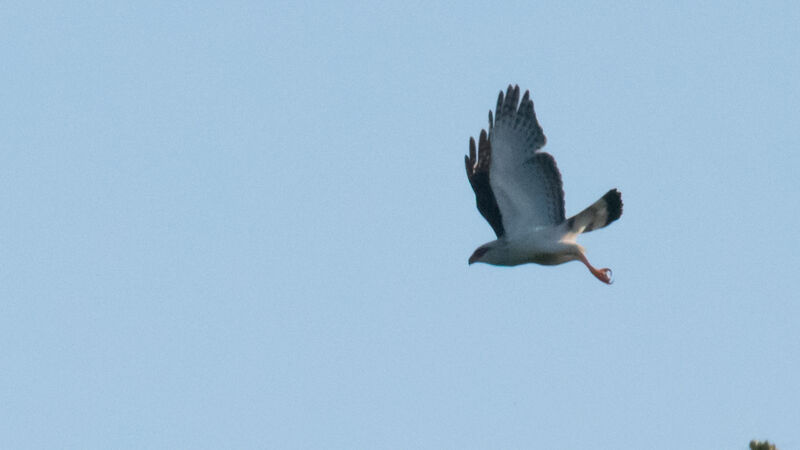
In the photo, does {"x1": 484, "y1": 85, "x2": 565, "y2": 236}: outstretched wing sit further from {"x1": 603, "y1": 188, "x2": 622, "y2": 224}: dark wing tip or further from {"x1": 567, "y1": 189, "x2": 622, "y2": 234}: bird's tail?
{"x1": 603, "y1": 188, "x2": 622, "y2": 224}: dark wing tip

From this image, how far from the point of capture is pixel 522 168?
1176 cm

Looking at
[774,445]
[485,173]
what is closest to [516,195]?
[485,173]

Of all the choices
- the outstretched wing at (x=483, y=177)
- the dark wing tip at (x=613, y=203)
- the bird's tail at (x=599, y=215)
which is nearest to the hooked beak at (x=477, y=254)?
the outstretched wing at (x=483, y=177)

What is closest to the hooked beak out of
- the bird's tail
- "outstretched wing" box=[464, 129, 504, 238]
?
"outstretched wing" box=[464, 129, 504, 238]

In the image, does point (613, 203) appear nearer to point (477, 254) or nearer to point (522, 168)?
point (522, 168)

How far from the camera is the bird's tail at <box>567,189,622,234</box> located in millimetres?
11336

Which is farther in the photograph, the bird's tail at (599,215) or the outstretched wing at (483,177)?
the outstretched wing at (483,177)

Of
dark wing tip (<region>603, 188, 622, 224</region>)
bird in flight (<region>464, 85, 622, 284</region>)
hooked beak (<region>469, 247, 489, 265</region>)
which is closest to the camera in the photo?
dark wing tip (<region>603, 188, 622, 224</region>)

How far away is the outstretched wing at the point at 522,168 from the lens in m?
11.7

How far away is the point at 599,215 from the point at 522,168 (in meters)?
0.82

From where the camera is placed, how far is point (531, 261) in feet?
39.5

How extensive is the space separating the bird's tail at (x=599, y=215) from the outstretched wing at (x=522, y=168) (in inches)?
8.0

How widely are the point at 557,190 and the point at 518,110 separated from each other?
2.62 ft

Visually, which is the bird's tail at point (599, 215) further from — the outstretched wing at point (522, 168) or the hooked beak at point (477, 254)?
the hooked beak at point (477, 254)
